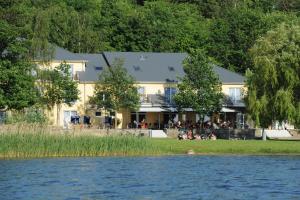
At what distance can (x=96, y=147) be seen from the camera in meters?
→ 55.9

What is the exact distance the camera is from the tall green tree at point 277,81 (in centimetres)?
6906

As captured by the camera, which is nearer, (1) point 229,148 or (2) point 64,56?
(1) point 229,148

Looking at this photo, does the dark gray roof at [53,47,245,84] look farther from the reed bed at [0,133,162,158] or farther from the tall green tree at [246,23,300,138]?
the reed bed at [0,133,162,158]

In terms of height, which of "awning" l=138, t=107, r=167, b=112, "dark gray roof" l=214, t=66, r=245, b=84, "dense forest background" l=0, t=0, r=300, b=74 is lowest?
"awning" l=138, t=107, r=167, b=112

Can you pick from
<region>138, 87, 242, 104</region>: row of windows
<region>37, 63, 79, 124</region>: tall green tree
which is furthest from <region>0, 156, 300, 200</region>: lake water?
<region>138, 87, 242, 104</region>: row of windows

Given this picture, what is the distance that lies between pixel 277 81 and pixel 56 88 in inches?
927

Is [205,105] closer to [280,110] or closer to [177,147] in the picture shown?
[280,110]

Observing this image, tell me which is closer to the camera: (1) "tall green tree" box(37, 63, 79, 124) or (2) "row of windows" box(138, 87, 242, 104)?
(1) "tall green tree" box(37, 63, 79, 124)

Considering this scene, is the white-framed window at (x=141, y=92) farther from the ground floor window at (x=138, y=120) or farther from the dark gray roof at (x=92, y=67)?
the dark gray roof at (x=92, y=67)

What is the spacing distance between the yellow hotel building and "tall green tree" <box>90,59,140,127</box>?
2376 mm

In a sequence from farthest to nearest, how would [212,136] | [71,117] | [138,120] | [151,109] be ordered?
[138,120], [71,117], [151,109], [212,136]

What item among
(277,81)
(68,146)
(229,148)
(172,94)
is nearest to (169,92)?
(172,94)

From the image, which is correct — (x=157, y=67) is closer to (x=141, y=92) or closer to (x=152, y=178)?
(x=141, y=92)

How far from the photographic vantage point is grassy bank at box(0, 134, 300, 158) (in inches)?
2133
